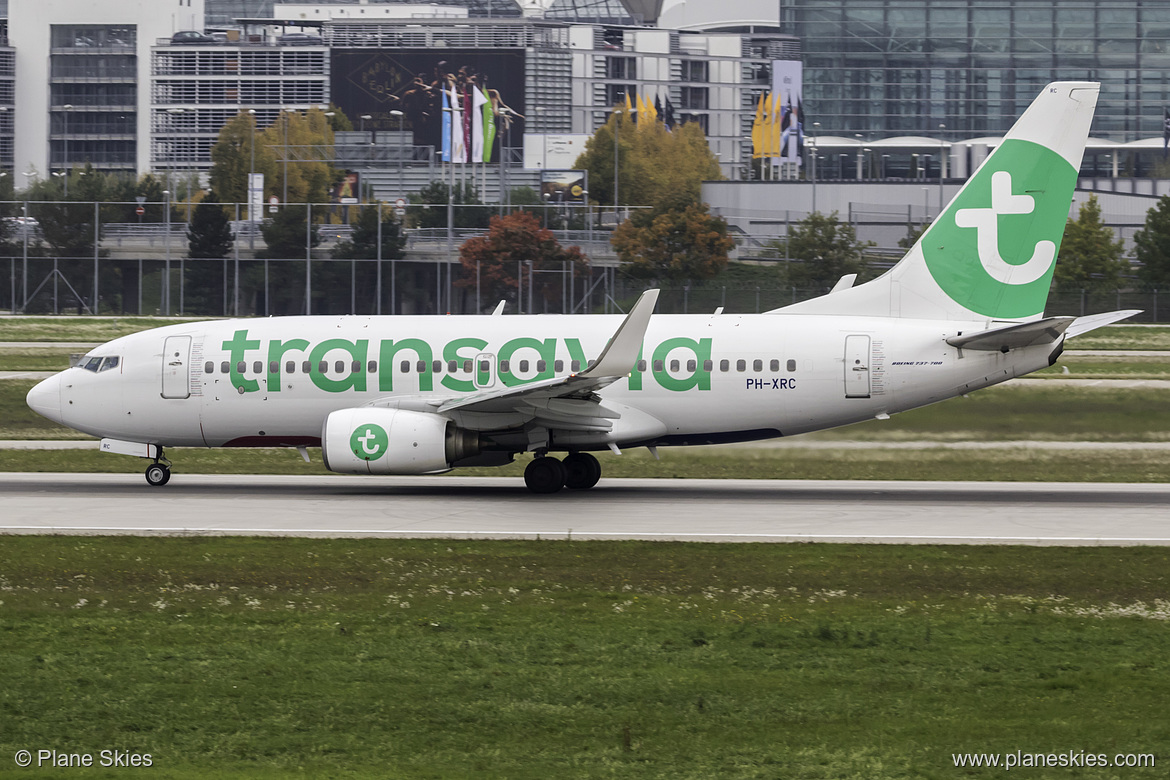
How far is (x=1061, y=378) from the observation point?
4712cm

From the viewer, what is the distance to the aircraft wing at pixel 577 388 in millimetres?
25062

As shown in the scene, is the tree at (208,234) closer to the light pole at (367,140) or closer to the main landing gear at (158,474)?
the main landing gear at (158,474)

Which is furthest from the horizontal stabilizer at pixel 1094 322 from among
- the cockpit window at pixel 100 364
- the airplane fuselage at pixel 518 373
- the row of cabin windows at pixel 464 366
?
the cockpit window at pixel 100 364

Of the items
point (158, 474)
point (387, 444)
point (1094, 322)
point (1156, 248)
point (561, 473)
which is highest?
point (1156, 248)

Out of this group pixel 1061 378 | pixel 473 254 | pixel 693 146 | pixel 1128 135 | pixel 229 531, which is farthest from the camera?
pixel 1128 135

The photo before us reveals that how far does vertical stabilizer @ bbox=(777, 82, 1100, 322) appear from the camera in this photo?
2770 centimetres

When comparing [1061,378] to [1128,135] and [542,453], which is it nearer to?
[542,453]

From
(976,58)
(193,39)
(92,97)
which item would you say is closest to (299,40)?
(193,39)

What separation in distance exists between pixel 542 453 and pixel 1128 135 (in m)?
187

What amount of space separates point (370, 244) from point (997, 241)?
187 feet

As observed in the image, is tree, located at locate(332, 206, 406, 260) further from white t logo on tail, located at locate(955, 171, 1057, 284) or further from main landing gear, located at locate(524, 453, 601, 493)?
white t logo on tail, located at locate(955, 171, 1057, 284)

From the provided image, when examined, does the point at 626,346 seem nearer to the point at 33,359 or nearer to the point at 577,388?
the point at 577,388

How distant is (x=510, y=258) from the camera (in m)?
73.4

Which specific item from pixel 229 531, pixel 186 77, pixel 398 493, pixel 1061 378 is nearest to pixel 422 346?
pixel 398 493
